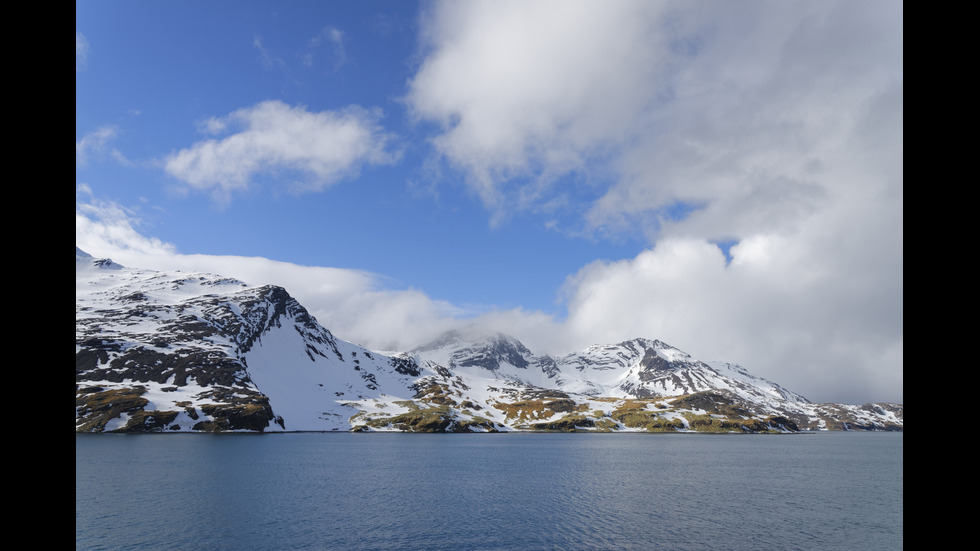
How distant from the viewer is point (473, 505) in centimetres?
8519

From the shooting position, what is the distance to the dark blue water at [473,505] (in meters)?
64.3

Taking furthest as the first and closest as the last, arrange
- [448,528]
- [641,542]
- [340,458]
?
1. [340,458]
2. [448,528]
3. [641,542]

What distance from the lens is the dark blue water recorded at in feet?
211
